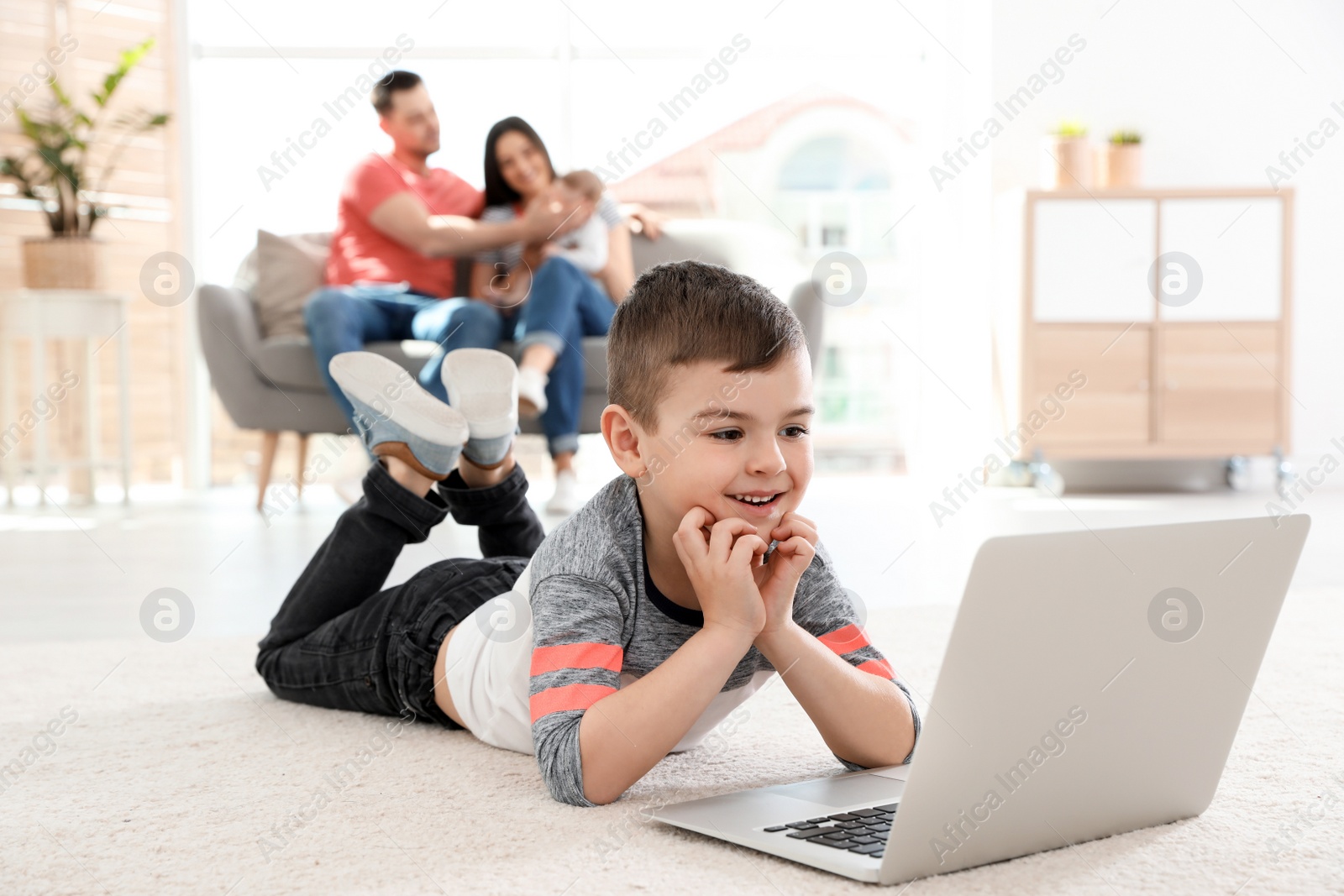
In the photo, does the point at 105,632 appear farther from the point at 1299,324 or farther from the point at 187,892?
the point at 1299,324

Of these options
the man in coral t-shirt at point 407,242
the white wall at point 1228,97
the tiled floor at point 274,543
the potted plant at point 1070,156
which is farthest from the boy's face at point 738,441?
the white wall at point 1228,97

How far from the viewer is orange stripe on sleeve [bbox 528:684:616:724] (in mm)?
852

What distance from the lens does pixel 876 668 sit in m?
0.93

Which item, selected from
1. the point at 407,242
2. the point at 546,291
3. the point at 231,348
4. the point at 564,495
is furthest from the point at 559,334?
the point at 231,348

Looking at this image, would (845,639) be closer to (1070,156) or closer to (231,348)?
(231,348)

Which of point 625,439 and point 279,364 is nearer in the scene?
point 625,439

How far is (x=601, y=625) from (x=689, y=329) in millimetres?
222

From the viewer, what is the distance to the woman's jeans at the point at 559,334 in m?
2.83

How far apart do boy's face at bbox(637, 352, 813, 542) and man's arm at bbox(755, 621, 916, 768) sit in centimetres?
8

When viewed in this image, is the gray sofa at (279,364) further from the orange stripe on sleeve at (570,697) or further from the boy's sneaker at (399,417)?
the orange stripe on sleeve at (570,697)

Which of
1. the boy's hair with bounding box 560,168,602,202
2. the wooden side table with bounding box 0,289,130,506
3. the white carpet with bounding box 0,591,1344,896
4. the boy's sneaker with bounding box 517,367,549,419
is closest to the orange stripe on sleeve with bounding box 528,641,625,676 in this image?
the white carpet with bounding box 0,591,1344,896

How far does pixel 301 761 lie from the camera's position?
1017 mm

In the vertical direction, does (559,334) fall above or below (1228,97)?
below

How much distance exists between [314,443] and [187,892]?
3982 millimetres
